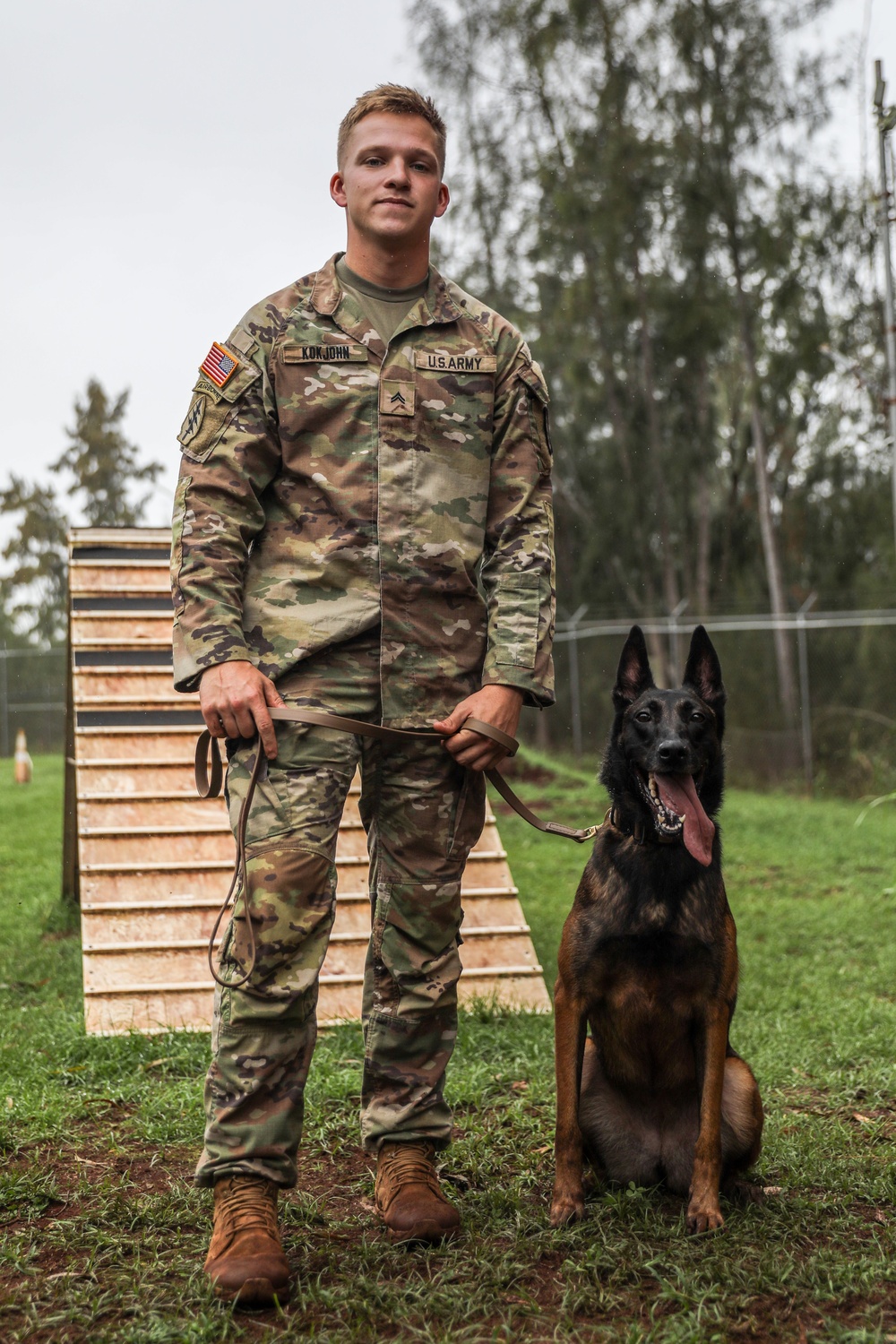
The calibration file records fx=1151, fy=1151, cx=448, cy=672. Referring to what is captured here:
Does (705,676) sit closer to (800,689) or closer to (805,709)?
(805,709)

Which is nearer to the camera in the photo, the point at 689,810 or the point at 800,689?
the point at 689,810

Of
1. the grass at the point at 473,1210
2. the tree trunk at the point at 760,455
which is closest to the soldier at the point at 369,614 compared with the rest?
the grass at the point at 473,1210

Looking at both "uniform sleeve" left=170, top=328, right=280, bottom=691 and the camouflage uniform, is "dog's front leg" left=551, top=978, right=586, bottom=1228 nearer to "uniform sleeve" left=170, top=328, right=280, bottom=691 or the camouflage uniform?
the camouflage uniform

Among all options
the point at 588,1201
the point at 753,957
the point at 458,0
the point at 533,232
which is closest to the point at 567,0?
the point at 458,0

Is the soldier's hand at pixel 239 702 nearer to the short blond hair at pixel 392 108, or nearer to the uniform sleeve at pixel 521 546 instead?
the uniform sleeve at pixel 521 546

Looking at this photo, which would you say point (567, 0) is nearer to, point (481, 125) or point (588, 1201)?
point (481, 125)

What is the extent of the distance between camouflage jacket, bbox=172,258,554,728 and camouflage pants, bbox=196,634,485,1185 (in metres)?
0.11

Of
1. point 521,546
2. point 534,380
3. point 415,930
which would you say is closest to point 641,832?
point 415,930

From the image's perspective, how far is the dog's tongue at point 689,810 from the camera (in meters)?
2.59

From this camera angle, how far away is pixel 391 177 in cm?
248

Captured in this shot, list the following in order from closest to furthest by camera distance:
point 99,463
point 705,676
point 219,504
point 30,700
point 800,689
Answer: point 219,504 < point 705,676 < point 800,689 < point 30,700 < point 99,463

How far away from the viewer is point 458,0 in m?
18.9

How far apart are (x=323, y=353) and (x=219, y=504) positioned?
0.40 metres

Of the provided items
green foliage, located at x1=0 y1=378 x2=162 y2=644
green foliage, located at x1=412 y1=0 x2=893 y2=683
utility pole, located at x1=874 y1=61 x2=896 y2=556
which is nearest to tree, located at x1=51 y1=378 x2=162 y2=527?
green foliage, located at x1=0 y1=378 x2=162 y2=644
